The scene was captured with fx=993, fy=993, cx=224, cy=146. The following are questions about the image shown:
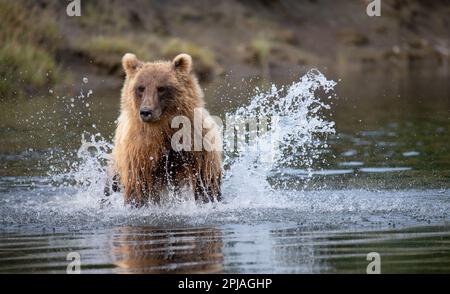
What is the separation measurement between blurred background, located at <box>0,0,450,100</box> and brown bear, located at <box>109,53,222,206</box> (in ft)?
42.3

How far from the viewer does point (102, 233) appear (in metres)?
9.69

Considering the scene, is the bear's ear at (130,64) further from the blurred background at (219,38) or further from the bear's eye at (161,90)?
the blurred background at (219,38)

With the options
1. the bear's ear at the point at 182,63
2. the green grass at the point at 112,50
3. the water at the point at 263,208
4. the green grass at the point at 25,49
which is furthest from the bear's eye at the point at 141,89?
the green grass at the point at 112,50

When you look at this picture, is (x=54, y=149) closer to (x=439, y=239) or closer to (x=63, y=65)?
Answer: (x=439, y=239)

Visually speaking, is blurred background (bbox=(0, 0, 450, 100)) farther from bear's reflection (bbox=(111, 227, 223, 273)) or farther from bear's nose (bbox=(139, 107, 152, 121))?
bear's reflection (bbox=(111, 227, 223, 273))

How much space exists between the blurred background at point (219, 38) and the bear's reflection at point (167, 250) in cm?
1425

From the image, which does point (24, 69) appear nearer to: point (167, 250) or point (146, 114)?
point (146, 114)

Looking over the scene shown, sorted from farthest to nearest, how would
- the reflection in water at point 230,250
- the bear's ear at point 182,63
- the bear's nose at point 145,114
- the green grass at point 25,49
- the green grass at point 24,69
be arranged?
the green grass at point 25,49 → the green grass at point 24,69 → the bear's ear at point 182,63 → the bear's nose at point 145,114 → the reflection in water at point 230,250

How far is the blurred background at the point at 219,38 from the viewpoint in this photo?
86.1 ft

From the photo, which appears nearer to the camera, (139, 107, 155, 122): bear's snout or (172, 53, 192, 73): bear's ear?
(139, 107, 155, 122): bear's snout

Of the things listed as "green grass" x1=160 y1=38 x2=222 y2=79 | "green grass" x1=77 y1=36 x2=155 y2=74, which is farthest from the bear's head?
"green grass" x1=160 y1=38 x2=222 y2=79

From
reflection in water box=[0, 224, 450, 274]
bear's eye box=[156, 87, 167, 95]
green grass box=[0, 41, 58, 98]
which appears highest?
green grass box=[0, 41, 58, 98]

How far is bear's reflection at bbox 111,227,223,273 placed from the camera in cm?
788
